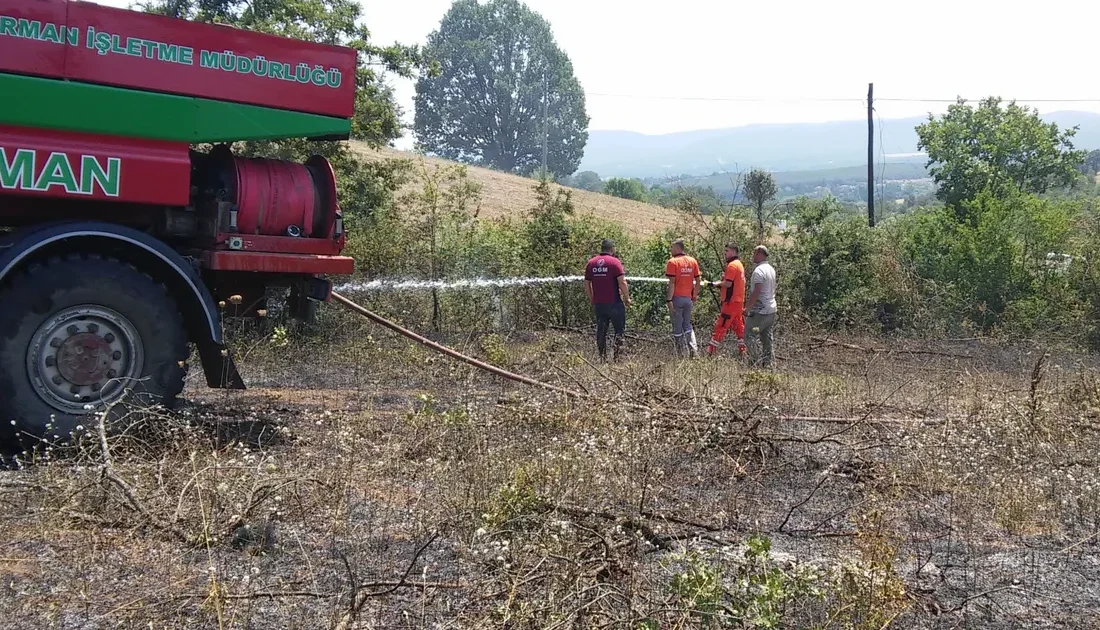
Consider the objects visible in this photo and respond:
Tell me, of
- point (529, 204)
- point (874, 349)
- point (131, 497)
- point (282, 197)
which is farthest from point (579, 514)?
point (529, 204)

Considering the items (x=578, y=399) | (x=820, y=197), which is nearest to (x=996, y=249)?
(x=820, y=197)

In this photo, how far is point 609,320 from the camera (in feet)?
40.7

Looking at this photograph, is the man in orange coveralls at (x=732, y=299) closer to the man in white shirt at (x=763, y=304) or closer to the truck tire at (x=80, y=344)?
the man in white shirt at (x=763, y=304)

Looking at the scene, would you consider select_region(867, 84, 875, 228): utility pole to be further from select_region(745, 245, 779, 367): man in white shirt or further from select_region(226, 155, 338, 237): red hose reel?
select_region(226, 155, 338, 237): red hose reel

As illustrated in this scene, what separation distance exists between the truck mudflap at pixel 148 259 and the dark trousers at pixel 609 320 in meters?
5.81

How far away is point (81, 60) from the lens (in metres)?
6.41

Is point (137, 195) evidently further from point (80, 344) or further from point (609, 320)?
point (609, 320)

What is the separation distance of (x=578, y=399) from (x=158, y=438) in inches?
115

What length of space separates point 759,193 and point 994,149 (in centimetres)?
1327

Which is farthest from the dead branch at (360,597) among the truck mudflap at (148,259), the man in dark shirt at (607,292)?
the man in dark shirt at (607,292)

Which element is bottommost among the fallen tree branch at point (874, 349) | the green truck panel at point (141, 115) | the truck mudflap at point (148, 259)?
the fallen tree branch at point (874, 349)

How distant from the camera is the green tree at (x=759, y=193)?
16547 millimetres

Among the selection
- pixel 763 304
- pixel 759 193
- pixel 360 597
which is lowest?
pixel 360 597

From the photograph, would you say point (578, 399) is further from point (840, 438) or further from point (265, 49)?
point (265, 49)
